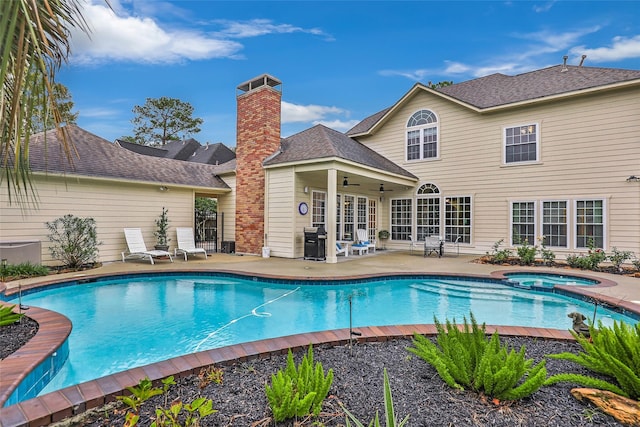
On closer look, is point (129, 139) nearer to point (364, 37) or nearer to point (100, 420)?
point (364, 37)

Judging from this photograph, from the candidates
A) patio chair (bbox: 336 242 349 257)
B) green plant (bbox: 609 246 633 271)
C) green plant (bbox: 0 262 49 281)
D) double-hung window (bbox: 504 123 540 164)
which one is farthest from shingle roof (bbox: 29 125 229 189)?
green plant (bbox: 609 246 633 271)

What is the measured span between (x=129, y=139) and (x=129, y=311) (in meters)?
31.1

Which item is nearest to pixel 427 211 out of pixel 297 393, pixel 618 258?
pixel 618 258

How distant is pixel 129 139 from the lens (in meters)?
31.4

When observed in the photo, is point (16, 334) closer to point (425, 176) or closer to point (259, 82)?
point (259, 82)

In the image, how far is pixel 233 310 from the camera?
5879mm

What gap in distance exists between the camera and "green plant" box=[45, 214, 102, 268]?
8.81 meters

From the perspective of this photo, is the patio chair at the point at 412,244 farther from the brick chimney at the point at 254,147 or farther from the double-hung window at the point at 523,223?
the brick chimney at the point at 254,147

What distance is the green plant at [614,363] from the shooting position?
2.16 m

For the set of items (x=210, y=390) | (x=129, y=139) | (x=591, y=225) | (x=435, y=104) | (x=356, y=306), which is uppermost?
(x=129, y=139)

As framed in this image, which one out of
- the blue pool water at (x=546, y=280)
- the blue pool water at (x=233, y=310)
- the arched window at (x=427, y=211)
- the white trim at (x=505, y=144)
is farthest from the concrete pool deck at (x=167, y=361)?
the arched window at (x=427, y=211)

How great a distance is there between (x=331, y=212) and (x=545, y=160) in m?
7.56

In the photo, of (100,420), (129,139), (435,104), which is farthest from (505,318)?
(129,139)

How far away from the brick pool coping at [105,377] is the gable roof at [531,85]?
10096mm
